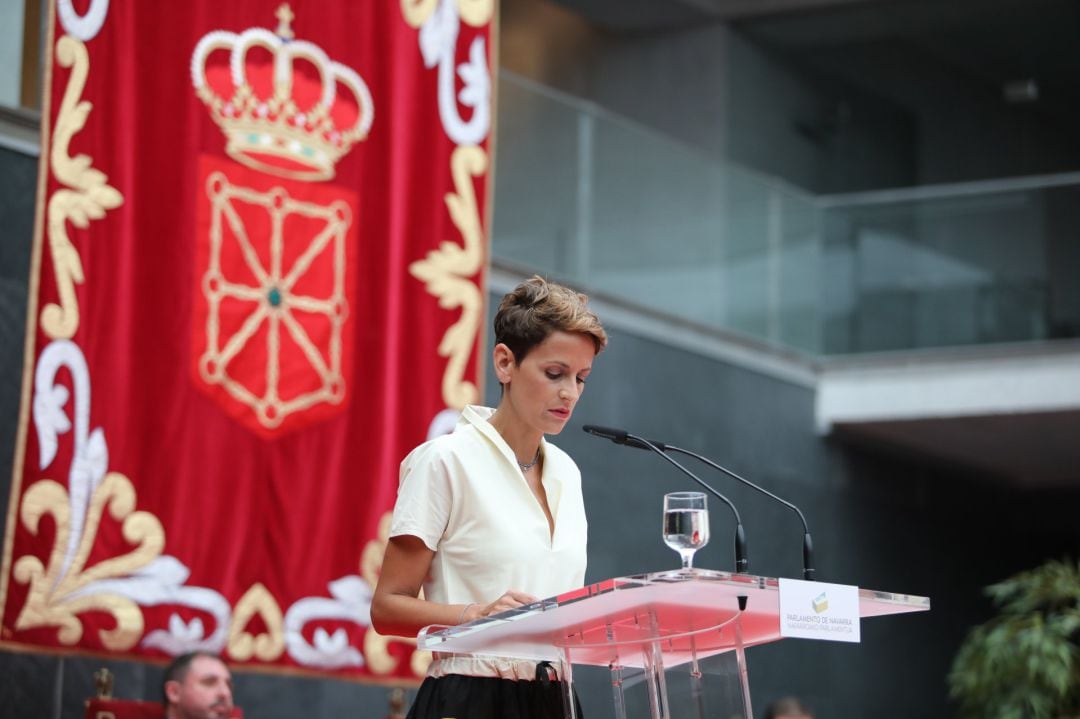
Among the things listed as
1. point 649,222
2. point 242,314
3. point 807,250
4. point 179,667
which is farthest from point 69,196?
point 807,250

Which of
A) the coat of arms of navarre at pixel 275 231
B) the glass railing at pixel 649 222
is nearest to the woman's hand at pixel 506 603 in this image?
the coat of arms of navarre at pixel 275 231

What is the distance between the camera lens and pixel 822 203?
346 inches

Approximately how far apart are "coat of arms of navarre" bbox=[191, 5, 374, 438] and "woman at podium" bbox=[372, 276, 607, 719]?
258 cm

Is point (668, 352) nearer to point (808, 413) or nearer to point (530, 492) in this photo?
point (808, 413)

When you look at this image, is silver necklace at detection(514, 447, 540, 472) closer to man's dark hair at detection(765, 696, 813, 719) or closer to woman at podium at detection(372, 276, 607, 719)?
woman at podium at detection(372, 276, 607, 719)

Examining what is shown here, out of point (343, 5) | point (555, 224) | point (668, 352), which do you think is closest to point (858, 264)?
point (668, 352)

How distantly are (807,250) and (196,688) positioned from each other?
500cm

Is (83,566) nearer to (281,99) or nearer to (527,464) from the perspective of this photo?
(281,99)

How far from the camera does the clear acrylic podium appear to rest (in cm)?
198

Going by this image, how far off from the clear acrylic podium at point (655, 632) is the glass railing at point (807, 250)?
16.4 ft

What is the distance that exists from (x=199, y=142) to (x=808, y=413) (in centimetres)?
493

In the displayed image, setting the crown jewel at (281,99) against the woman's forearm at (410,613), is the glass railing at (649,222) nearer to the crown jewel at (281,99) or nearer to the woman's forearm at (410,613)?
the crown jewel at (281,99)

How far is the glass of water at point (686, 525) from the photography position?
2.20 metres

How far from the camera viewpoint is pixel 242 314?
4828mm
